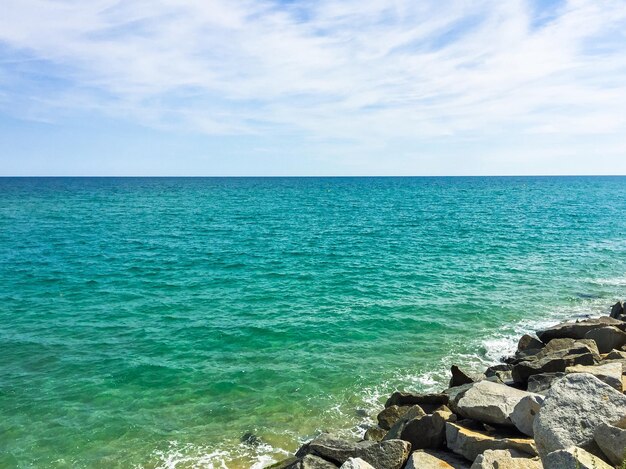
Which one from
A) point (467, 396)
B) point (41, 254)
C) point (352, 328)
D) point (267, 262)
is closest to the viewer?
point (467, 396)

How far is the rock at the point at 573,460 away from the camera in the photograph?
235 inches

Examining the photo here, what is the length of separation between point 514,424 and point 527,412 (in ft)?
1.85

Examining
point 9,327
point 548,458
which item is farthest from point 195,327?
point 548,458

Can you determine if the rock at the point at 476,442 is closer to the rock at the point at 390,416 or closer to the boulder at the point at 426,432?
the boulder at the point at 426,432

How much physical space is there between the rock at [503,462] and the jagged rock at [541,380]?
444cm

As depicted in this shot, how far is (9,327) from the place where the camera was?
68.5ft

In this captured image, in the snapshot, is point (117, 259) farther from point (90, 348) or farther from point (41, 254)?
point (90, 348)

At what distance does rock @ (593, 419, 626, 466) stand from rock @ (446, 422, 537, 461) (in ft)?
4.93

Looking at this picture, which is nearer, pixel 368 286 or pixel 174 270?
pixel 368 286

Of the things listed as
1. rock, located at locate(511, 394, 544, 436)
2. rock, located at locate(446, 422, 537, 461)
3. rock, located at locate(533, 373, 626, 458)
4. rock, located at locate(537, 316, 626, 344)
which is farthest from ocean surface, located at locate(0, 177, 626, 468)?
rock, located at locate(533, 373, 626, 458)

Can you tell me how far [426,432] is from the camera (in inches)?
386

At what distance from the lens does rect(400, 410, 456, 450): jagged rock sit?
9727mm

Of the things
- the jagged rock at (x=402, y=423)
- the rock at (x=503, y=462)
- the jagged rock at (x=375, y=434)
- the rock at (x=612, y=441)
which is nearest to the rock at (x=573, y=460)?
the rock at (x=612, y=441)

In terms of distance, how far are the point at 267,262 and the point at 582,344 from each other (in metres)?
23.2
